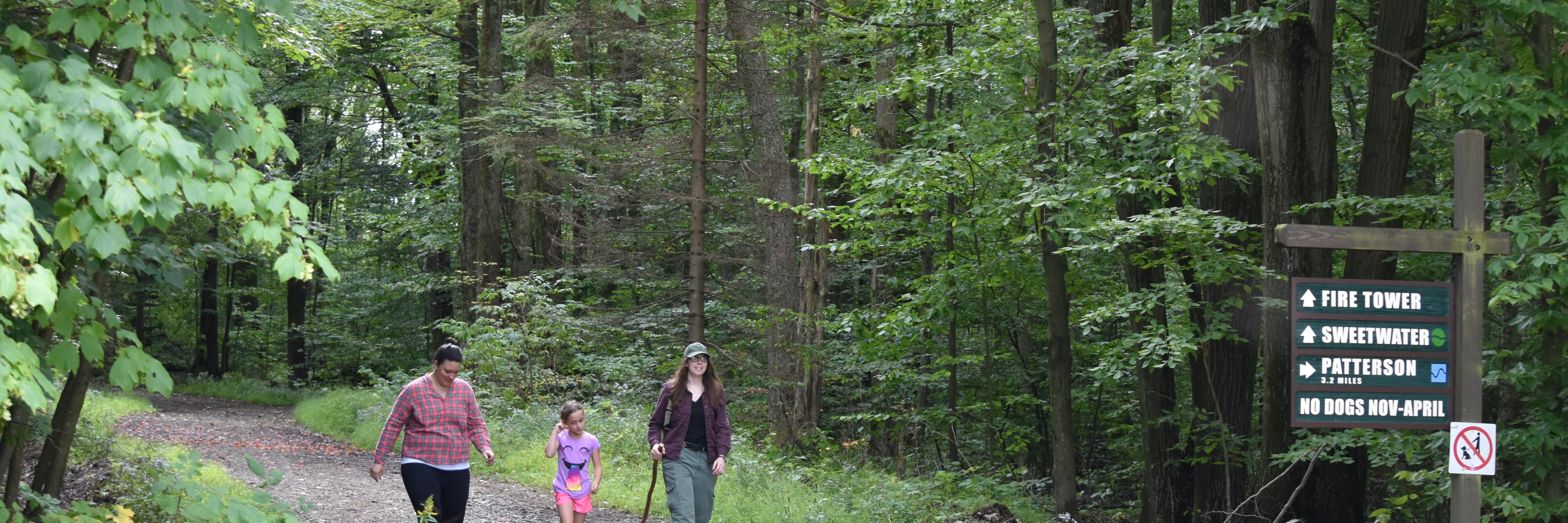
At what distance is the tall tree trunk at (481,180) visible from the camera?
18.7m

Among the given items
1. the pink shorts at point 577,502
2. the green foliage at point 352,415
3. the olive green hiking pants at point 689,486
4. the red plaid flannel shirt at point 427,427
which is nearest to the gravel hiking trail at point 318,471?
the green foliage at point 352,415

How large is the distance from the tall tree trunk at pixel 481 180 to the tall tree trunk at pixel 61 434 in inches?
458

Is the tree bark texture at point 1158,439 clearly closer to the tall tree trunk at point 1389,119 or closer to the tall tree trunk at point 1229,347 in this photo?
the tall tree trunk at point 1229,347

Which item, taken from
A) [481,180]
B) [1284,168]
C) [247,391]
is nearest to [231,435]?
[481,180]

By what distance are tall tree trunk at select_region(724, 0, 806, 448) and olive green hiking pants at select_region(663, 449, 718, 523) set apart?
769 cm

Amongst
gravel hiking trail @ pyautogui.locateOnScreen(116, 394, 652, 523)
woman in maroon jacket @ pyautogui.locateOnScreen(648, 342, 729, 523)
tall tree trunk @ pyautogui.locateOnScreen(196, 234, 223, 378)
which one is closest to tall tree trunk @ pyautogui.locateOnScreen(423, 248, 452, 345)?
tall tree trunk @ pyautogui.locateOnScreen(196, 234, 223, 378)

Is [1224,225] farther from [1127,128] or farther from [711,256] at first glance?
[711,256]

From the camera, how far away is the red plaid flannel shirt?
629 centimetres

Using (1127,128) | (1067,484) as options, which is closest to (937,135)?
(1127,128)

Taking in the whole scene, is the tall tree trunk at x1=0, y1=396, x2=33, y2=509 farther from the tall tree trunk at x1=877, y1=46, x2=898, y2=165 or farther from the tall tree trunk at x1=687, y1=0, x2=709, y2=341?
the tall tree trunk at x1=877, y1=46, x2=898, y2=165

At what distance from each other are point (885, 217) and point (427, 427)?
8931 millimetres

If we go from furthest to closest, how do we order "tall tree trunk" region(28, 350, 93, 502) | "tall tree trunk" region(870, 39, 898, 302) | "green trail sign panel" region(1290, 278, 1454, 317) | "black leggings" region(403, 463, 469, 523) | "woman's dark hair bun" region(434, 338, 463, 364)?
"tall tree trunk" region(870, 39, 898, 302), "woman's dark hair bun" region(434, 338, 463, 364), "black leggings" region(403, 463, 469, 523), "tall tree trunk" region(28, 350, 93, 502), "green trail sign panel" region(1290, 278, 1454, 317)

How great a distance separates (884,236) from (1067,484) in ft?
12.3

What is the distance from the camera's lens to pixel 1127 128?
11.2 metres
